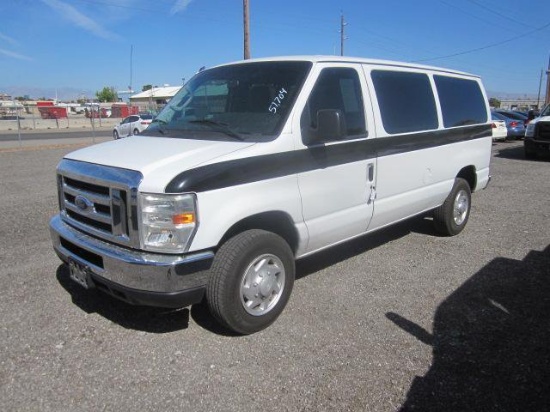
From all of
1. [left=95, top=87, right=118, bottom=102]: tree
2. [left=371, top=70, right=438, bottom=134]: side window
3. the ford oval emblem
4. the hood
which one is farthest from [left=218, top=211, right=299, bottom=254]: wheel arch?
[left=95, top=87, right=118, bottom=102]: tree

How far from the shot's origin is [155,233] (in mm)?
3086

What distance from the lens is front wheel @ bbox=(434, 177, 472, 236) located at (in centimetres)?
590

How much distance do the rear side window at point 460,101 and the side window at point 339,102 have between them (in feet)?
5.65

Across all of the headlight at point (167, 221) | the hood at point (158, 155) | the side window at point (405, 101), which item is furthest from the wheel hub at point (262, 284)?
the side window at point (405, 101)

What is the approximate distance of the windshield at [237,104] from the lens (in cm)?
374

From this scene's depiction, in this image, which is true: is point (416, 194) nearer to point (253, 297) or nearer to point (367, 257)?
point (367, 257)

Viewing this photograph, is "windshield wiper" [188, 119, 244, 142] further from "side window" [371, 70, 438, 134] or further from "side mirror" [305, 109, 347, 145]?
"side window" [371, 70, 438, 134]

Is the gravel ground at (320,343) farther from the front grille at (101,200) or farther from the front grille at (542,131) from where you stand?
the front grille at (542,131)

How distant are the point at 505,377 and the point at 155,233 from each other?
8.15 feet

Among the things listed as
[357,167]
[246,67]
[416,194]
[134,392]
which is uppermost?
[246,67]

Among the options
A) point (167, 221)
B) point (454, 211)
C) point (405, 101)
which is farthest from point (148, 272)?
point (454, 211)

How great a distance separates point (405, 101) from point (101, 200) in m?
3.20

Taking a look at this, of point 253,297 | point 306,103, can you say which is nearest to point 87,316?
point 253,297

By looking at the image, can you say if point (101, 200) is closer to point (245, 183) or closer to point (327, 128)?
point (245, 183)
